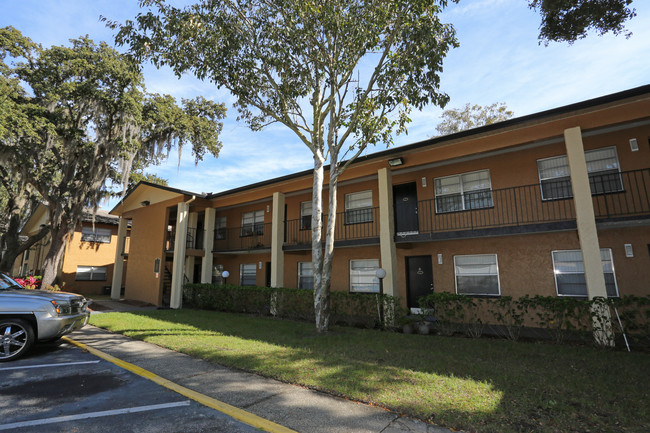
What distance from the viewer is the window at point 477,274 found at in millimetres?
10414

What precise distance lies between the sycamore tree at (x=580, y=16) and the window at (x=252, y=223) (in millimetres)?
13491

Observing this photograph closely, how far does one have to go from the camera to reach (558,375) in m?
5.23

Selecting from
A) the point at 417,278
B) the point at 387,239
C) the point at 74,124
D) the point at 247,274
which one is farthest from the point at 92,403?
the point at 74,124

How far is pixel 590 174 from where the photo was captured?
30.5ft

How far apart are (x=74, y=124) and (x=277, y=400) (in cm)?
1878

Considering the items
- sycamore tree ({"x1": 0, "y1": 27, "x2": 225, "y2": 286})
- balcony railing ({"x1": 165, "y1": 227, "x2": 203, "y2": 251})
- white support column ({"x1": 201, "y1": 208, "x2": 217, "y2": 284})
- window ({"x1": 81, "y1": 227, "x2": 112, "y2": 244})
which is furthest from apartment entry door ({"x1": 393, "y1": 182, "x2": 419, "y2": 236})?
window ({"x1": 81, "y1": 227, "x2": 112, "y2": 244})

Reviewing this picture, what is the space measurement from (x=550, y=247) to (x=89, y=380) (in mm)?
11493

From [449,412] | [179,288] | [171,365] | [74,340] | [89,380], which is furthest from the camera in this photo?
[179,288]

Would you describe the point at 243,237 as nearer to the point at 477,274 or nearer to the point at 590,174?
the point at 477,274

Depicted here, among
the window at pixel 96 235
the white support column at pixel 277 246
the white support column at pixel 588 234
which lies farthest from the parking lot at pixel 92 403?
the window at pixel 96 235

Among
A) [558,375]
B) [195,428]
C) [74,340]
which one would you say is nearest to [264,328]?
[74,340]

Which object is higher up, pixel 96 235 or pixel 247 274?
pixel 96 235

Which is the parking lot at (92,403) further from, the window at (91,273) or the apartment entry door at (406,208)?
the window at (91,273)

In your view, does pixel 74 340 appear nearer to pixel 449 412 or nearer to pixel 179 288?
pixel 179 288
